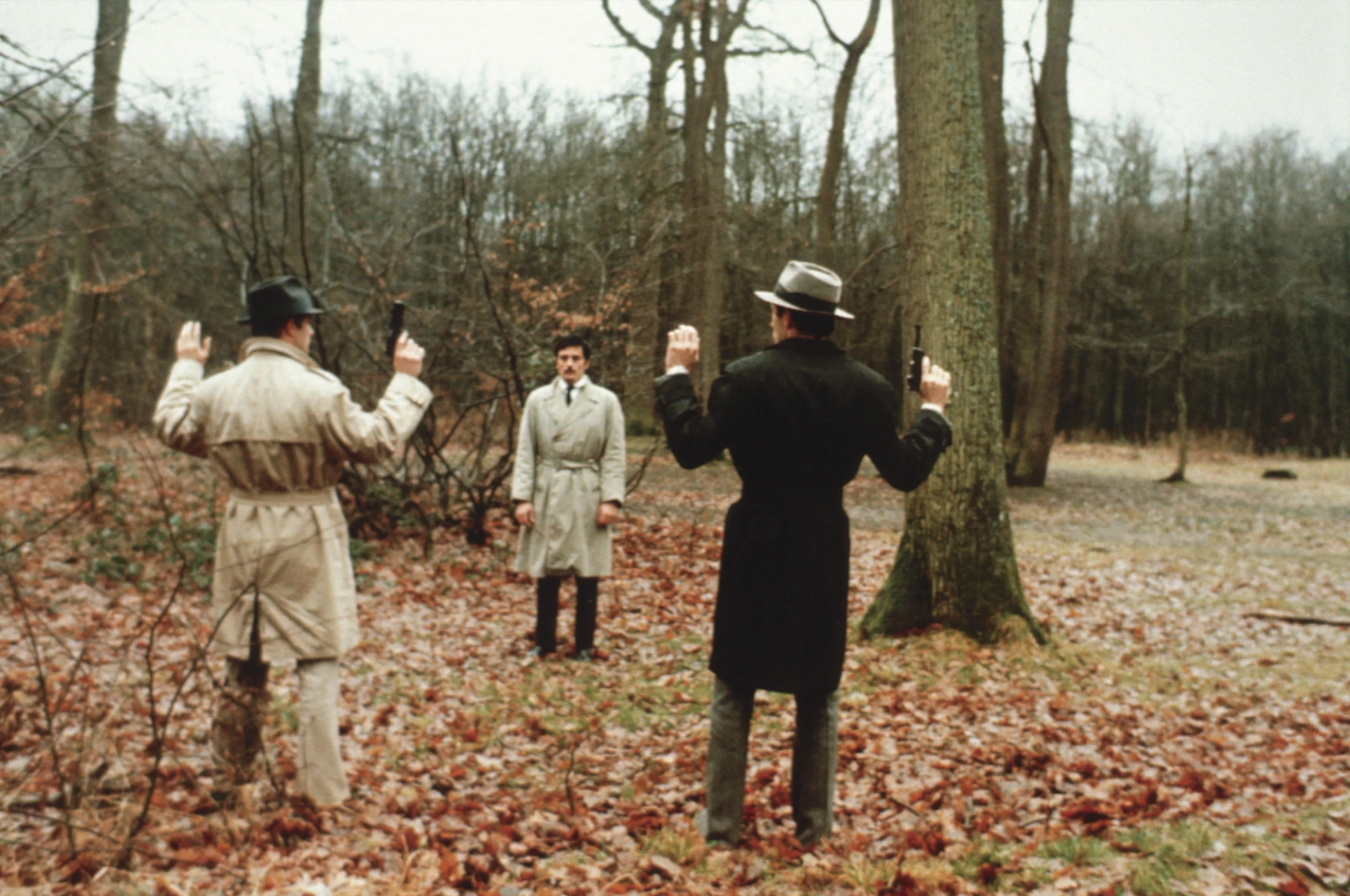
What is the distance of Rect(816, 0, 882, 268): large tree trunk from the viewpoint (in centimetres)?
1967

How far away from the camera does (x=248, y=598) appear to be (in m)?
4.01

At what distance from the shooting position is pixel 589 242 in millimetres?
12742

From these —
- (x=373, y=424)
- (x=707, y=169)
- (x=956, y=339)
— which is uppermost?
(x=707, y=169)

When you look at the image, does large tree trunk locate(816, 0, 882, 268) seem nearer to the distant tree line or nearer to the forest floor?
the distant tree line

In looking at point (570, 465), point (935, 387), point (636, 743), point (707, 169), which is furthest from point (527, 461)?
point (707, 169)

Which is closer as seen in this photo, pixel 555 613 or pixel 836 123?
pixel 555 613

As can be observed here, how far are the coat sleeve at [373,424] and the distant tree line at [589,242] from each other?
0.87 meters

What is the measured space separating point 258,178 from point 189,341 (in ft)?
17.4

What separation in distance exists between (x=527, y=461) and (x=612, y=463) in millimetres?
601

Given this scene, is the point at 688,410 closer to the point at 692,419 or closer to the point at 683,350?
the point at 692,419

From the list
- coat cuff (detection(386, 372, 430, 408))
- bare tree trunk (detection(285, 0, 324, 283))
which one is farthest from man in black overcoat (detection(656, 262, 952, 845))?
bare tree trunk (detection(285, 0, 324, 283))

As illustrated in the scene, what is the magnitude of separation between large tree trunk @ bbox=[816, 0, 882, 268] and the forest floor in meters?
11.5

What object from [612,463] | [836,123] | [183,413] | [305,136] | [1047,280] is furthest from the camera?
[836,123]

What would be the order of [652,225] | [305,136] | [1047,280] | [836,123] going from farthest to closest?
[836,123] < [1047,280] < [652,225] < [305,136]
